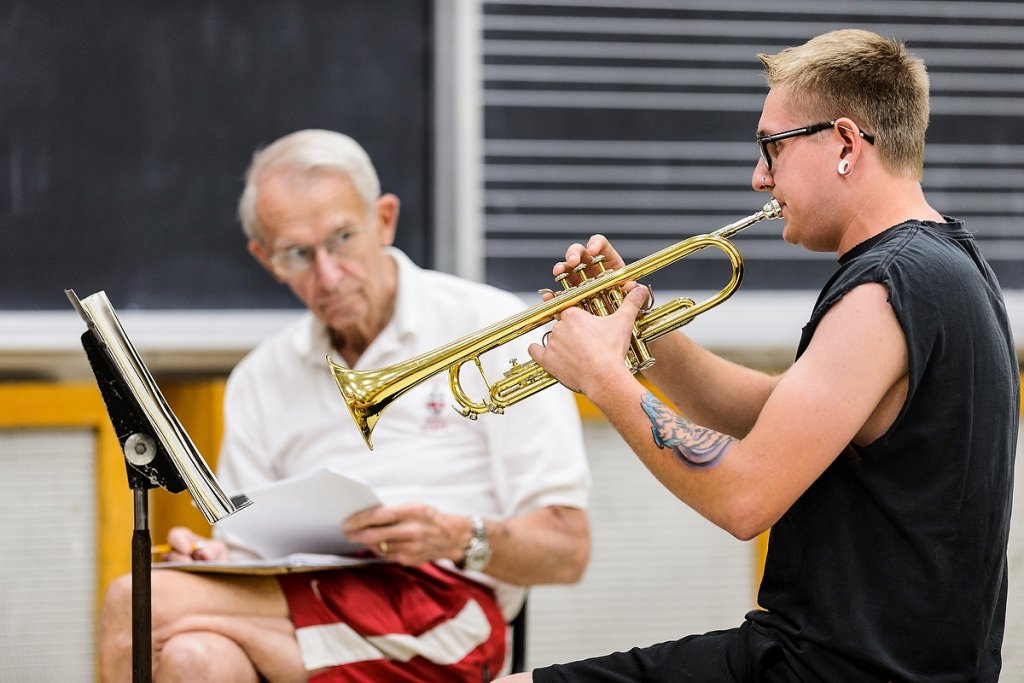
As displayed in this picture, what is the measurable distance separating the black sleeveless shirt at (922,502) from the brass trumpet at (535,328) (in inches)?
10.9

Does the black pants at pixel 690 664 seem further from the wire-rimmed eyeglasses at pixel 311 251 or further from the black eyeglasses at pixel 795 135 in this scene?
the wire-rimmed eyeglasses at pixel 311 251

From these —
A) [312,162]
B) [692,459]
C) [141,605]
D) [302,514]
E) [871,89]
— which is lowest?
[141,605]

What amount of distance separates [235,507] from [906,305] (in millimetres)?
1127

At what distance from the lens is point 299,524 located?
243 centimetres

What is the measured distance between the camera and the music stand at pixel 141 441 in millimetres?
1908

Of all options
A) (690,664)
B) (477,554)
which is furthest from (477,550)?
(690,664)

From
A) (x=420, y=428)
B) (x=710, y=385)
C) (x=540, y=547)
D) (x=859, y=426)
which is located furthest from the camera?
(x=420, y=428)

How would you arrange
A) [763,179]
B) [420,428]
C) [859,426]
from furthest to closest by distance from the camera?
[420,428] → [763,179] → [859,426]

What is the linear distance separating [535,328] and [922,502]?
630 millimetres

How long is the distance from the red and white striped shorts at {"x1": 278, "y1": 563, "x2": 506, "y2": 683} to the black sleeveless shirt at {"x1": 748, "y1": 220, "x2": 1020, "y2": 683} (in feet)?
3.00

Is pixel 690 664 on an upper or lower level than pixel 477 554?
lower

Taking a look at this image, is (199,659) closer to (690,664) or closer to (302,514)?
(302,514)

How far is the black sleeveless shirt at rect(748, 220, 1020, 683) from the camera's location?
167 cm

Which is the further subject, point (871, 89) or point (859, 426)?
point (871, 89)
